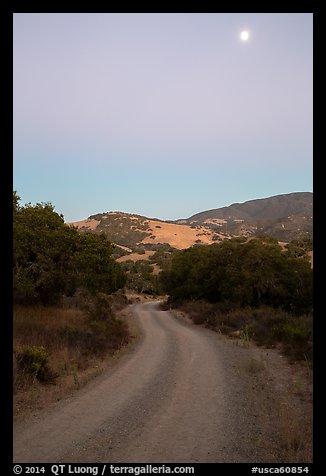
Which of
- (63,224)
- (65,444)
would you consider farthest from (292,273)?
(65,444)

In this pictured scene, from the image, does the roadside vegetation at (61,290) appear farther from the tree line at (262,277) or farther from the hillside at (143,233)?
the hillside at (143,233)

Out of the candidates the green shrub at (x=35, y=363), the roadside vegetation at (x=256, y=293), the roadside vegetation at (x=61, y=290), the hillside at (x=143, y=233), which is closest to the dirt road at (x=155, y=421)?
the green shrub at (x=35, y=363)

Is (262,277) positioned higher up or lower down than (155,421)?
higher up

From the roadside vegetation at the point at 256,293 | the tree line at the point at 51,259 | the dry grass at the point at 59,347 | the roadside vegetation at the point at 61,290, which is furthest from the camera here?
the roadside vegetation at the point at 256,293

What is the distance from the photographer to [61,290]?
64.0 feet

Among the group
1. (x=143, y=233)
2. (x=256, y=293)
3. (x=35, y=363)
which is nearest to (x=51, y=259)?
(x=35, y=363)

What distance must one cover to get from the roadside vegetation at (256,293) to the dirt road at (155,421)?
7.54 m

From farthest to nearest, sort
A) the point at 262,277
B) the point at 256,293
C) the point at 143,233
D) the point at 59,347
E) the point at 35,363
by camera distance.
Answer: the point at 143,233
the point at 256,293
the point at 262,277
the point at 59,347
the point at 35,363

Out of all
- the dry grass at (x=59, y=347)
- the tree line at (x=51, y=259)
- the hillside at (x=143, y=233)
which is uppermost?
the hillside at (x=143, y=233)

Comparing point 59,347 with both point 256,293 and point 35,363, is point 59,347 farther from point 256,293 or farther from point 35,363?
point 256,293

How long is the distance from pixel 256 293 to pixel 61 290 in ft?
47.5

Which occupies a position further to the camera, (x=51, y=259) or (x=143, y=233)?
(x=143, y=233)

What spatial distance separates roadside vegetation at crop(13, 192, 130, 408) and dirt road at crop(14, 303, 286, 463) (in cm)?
243

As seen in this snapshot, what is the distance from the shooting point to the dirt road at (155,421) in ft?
18.9
